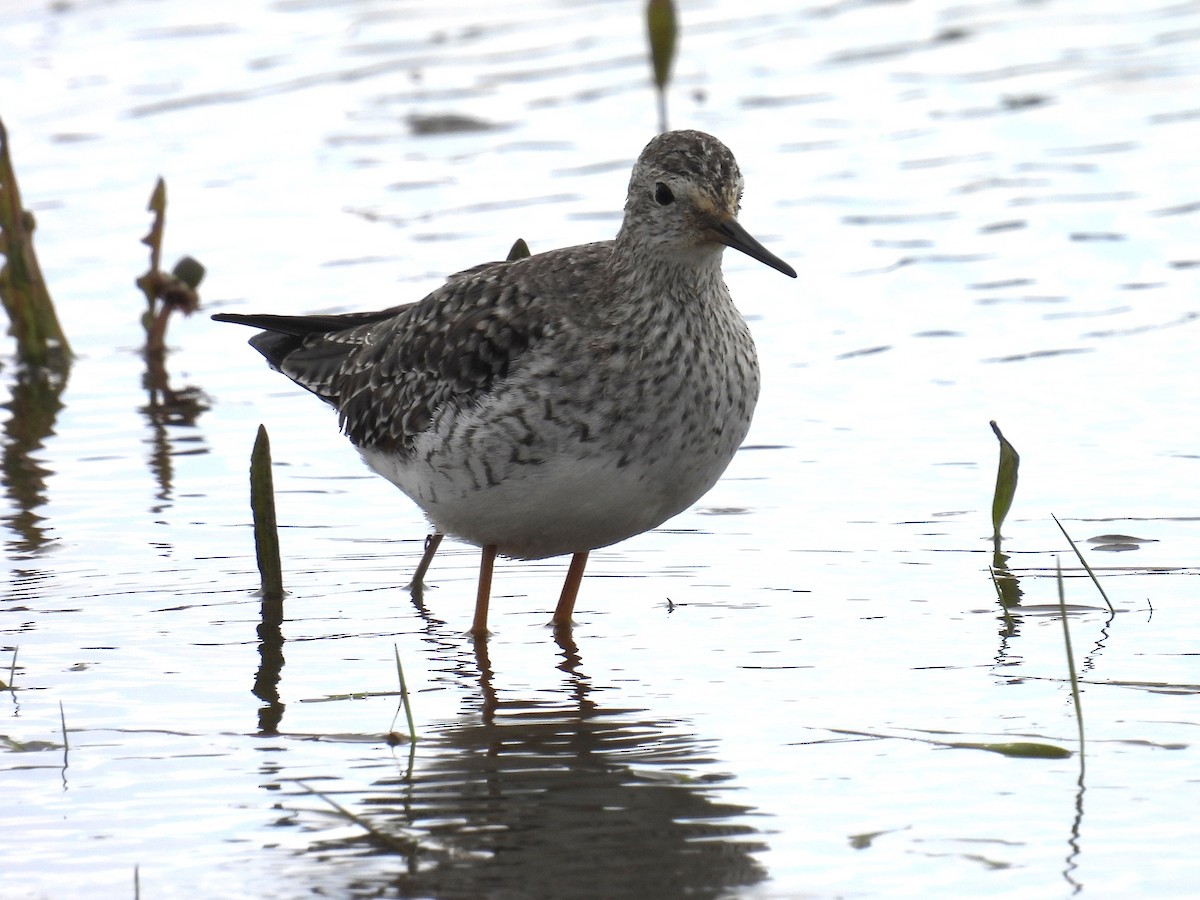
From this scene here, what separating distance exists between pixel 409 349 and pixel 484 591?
1205 millimetres

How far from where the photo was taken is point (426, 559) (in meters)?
8.16

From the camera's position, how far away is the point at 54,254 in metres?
12.9

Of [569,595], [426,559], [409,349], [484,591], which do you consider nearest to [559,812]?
[569,595]

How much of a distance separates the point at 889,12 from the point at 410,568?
10934mm

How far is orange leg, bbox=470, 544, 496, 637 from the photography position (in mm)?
7727

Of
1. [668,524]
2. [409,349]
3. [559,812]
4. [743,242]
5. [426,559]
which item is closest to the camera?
[559,812]

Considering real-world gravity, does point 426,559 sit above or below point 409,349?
below

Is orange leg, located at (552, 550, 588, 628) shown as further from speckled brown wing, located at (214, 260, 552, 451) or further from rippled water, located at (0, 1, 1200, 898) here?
speckled brown wing, located at (214, 260, 552, 451)

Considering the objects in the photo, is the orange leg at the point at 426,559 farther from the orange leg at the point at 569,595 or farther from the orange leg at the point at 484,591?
the orange leg at the point at 569,595

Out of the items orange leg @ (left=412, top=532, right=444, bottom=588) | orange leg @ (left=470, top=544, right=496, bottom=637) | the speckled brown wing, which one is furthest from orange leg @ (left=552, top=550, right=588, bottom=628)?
the speckled brown wing

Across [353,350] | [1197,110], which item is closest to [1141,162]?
[1197,110]

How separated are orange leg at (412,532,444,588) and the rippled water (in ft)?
0.32

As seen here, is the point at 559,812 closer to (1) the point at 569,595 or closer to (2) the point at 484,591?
(1) the point at 569,595

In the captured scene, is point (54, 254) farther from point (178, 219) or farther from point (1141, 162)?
point (1141, 162)
